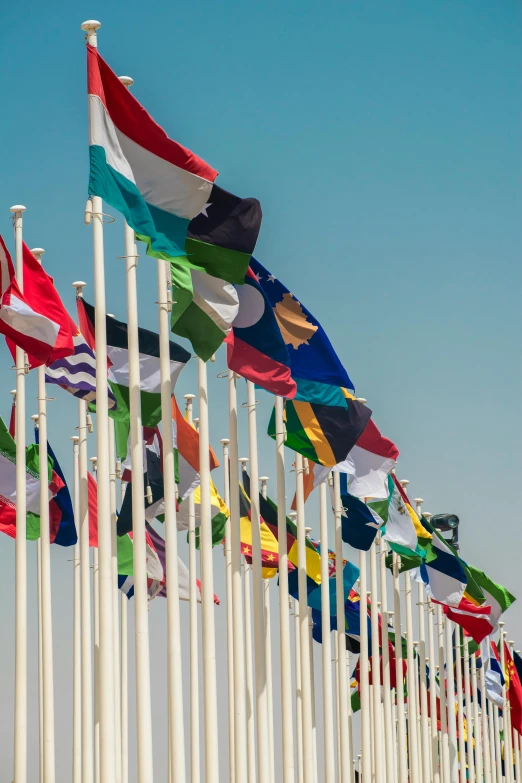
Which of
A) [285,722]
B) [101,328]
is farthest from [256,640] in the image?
[101,328]

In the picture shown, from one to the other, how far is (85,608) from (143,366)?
6979 millimetres

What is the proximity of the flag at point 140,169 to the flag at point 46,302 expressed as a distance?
270 centimetres

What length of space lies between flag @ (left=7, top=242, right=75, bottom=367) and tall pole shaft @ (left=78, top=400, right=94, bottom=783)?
2860mm

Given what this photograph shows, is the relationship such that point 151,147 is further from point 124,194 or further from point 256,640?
point 256,640

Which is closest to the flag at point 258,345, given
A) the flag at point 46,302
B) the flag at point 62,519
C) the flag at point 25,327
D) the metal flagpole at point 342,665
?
the flag at point 46,302

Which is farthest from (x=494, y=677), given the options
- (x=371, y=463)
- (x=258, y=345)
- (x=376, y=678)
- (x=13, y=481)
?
(x=258, y=345)

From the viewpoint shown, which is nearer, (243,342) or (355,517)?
(243,342)

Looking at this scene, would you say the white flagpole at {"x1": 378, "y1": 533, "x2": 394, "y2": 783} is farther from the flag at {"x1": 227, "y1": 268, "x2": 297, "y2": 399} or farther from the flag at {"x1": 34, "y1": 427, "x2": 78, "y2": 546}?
the flag at {"x1": 227, "y1": 268, "x2": 297, "y2": 399}

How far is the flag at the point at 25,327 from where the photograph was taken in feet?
67.5

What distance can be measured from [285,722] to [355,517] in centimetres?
690

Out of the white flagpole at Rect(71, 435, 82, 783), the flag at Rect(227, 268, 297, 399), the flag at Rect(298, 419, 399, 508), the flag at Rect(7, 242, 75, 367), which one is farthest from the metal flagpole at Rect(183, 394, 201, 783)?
the flag at Rect(7, 242, 75, 367)

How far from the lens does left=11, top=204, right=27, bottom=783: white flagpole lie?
75.3 feet

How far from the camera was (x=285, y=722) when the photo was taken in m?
→ 27.1

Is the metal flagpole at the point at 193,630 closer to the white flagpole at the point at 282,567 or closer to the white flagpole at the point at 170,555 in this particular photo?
the white flagpole at the point at 282,567
